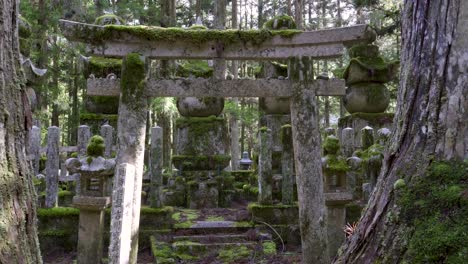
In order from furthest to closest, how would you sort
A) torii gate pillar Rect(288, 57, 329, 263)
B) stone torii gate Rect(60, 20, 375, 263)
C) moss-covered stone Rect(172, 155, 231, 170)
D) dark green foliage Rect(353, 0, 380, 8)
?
1. dark green foliage Rect(353, 0, 380, 8)
2. moss-covered stone Rect(172, 155, 231, 170)
3. torii gate pillar Rect(288, 57, 329, 263)
4. stone torii gate Rect(60, 20, 375, 263)

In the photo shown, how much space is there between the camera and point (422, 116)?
2.21 meters

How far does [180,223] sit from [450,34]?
5967mm

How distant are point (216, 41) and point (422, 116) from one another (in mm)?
3788

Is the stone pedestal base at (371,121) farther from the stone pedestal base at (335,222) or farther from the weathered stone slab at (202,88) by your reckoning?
the weathered stone slab at (202,88)

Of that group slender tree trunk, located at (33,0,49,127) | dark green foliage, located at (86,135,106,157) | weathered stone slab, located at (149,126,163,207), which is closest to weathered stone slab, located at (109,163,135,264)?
dark green foliage, located at (86,135,106,157)

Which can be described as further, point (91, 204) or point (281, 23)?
point (281, 23)

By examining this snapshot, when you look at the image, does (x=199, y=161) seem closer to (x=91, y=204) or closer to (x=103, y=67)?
(x=103, y=67)

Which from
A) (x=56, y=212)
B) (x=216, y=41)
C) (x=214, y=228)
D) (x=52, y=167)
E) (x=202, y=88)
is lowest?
(x=214, y=228)

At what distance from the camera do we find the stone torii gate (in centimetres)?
520

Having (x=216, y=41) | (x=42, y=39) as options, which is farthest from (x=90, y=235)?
(x=42, y=39)

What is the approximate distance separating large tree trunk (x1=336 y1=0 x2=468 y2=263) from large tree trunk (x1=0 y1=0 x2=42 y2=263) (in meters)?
1.68

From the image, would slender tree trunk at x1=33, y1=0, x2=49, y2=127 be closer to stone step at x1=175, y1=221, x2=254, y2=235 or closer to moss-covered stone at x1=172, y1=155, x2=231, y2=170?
moss-covered stone at x1=172, y1=155, x2=231, y2=170

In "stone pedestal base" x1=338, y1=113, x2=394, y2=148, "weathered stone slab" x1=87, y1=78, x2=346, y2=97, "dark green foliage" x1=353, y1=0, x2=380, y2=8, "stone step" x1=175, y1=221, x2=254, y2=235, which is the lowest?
"stone step" x1=175, y1=221, x2=254, y2=235

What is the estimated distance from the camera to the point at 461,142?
82.6 inches
